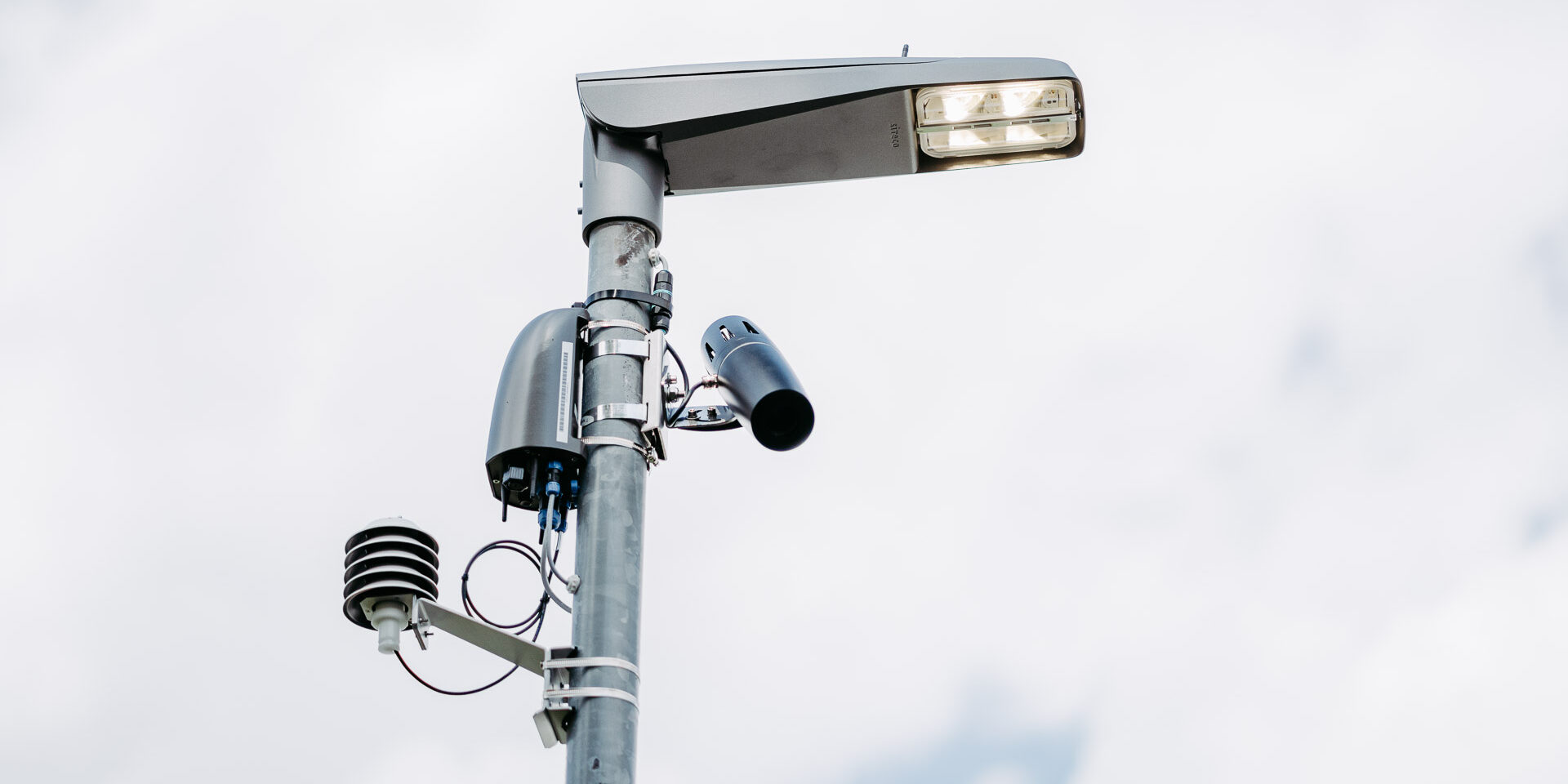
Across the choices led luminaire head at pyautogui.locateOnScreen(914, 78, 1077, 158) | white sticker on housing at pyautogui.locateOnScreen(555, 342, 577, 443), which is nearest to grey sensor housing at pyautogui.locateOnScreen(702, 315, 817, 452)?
white sticker on housing at pyautogui.locateOnScreen(555, 342, 577, 443)

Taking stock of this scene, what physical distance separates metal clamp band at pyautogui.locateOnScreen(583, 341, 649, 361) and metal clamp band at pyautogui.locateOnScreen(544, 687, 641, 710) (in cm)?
106

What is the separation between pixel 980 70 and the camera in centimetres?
483

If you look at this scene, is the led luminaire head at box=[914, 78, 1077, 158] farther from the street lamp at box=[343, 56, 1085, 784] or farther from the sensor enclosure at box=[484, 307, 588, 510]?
the sensor enclosure at box=[484, 307, 588, 510]

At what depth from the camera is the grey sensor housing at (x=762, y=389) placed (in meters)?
4.22

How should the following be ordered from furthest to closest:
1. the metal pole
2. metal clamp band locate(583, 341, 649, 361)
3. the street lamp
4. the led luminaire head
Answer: the led luminaire head → metal clamp band locate(583, 341, 649, 361) → the street lamp → the metal pole

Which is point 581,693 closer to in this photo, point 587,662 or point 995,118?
point 587,662

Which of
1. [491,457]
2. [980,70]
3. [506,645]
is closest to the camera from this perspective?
[506,645]

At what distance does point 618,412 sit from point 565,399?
0.18 meters

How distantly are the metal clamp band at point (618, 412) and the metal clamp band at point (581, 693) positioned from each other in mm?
832

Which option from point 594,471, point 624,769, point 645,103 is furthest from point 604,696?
point 645,103

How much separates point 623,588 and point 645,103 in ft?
5.74

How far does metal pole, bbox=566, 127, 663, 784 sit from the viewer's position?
3771mm

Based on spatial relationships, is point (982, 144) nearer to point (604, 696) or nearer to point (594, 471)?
point (594, 471)

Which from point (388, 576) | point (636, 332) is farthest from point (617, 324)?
point (388, 576)
